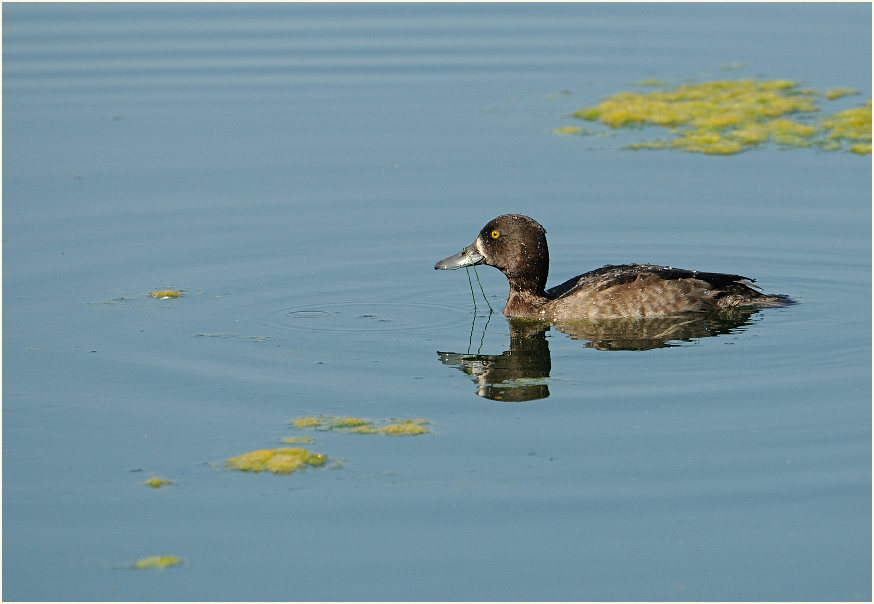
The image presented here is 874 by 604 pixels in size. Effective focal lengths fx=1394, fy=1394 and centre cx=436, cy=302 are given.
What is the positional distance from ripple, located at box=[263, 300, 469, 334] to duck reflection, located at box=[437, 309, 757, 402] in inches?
14.7

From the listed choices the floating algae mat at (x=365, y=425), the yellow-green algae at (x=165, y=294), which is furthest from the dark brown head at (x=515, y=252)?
the floating algae mat at (x=365, y=425)

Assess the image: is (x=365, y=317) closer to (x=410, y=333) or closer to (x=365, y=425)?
(x=410, y=333)

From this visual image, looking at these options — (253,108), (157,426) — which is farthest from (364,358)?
(253,108)

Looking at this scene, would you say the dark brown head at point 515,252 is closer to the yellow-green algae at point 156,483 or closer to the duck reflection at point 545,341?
the duck reflection at point 545,341

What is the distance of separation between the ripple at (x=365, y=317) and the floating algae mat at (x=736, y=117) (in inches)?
205

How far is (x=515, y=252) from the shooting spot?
11445mm

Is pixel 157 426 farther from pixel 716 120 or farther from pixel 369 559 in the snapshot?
pixel 716 120

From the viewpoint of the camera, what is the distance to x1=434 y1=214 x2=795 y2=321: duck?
1114 cm

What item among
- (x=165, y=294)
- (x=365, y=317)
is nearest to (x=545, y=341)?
(x=365, y=317)

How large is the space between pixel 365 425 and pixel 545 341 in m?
2.52

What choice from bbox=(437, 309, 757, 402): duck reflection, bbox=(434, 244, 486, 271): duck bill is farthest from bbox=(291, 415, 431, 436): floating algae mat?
bbox=(434, 244, 486, 271): duck bill

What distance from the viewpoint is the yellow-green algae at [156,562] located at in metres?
6.87

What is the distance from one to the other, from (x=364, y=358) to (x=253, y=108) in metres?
7.86

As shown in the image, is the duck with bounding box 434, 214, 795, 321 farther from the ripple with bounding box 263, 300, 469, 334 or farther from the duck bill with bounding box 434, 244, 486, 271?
the ripple with bounding box 263, 300, 469, 334
